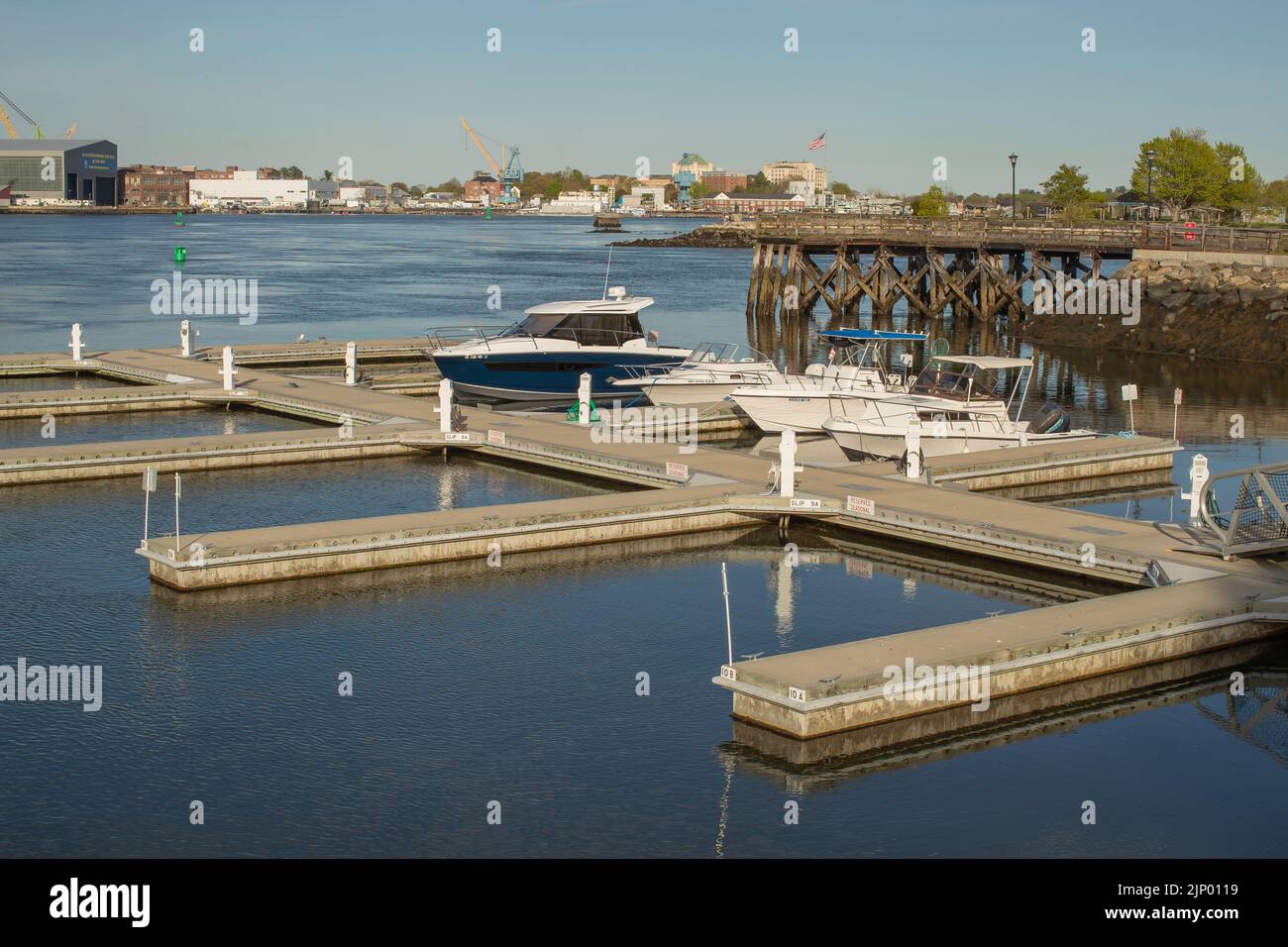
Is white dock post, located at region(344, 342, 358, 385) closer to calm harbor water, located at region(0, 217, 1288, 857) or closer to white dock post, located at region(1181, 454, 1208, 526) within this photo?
calm harbor water, located at region(0, 217, 1288, 857)

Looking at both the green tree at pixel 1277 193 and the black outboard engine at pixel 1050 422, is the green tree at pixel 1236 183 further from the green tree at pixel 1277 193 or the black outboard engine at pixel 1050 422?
the black outboard engine at pixel 1050 422

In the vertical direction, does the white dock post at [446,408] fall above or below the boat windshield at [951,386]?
below

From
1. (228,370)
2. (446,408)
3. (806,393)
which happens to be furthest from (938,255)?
(446,408)

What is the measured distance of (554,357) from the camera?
41688 mm

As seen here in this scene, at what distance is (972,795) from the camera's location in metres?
15.7

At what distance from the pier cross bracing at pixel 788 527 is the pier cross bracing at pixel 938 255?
37130mm

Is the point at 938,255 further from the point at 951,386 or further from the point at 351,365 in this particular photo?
the point at 951,386

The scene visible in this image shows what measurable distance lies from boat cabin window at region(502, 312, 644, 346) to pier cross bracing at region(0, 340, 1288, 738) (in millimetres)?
4500

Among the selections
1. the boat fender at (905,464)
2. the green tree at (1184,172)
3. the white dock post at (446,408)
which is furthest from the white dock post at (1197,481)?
the green tree at (1184,172)

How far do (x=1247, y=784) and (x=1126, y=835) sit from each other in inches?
92.9

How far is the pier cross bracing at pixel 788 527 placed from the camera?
59.6 feet

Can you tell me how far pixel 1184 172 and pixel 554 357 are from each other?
89.0 metres

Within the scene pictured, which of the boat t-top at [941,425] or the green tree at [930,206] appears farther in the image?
the green tree at [930,206]
